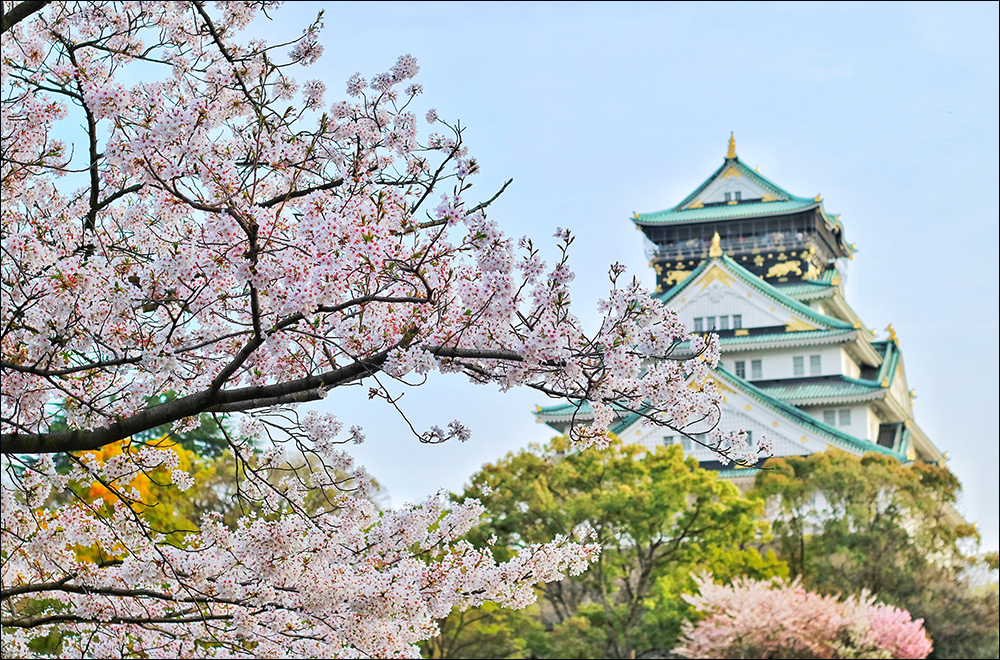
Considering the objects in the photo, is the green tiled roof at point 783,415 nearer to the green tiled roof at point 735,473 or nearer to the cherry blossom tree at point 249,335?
the green tiled roof at point 735,473

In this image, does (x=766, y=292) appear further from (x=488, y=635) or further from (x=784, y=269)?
(x=488, y=635)

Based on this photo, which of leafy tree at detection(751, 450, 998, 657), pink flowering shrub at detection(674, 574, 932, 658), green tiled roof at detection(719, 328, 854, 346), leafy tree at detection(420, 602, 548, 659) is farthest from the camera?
green tiled roof at detection(719, 328, 854, 346)

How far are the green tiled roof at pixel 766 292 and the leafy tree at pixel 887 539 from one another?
11683 mm

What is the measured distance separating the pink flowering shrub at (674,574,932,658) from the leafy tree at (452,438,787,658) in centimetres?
83

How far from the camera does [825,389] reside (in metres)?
37.8

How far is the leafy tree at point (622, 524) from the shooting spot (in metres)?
19.7

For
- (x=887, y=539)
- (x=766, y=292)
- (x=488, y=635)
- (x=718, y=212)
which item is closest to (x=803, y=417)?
(x=766, y=292)

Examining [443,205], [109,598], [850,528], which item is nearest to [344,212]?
[443,205]

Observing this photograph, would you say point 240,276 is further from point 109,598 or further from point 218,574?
point 109,598

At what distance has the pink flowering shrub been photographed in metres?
18.7

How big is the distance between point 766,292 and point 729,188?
654 centimetres

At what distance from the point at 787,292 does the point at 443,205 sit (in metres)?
38.5

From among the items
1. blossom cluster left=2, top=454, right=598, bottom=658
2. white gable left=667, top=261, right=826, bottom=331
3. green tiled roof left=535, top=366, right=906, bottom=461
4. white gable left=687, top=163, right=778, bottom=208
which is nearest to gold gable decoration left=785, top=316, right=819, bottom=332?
white gable left=667, top=261, right=826, bottom=331

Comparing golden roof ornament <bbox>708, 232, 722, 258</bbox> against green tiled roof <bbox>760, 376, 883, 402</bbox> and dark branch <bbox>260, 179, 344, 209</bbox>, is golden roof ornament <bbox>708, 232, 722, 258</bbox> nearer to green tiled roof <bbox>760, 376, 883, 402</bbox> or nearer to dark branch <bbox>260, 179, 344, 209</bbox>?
green tiled roof <bbox>760, 376, 883, 402</bbox>
